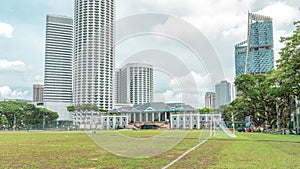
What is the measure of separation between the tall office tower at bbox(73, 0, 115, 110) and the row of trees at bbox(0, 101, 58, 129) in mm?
79219

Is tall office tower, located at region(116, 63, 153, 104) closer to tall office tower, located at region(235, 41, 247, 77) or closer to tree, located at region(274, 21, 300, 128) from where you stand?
tree, located at region(274, 21, 300, 128)

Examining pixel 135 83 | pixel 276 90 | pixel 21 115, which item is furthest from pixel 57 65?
pixel 135 83

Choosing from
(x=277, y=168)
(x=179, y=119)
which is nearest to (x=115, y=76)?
(x=277, y=168)

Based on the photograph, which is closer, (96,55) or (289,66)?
(96,55)

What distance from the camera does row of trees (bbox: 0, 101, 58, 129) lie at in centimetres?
8800

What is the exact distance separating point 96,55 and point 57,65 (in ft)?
400

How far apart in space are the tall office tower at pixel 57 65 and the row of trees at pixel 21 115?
67.5ft

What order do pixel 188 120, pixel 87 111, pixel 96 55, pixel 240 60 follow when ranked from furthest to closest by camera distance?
pixel 240 60 → pixel 188 120 → pixel 87 111 → pixel 96 55

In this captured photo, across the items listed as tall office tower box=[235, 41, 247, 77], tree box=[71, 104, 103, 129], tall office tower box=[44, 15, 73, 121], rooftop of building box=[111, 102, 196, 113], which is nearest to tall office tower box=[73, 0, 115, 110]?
tree box=[71, 104, 103, 129]

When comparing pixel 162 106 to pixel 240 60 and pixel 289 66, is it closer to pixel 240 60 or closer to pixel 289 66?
pixel 289 66

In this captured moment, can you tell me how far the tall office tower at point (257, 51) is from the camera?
5610 inches

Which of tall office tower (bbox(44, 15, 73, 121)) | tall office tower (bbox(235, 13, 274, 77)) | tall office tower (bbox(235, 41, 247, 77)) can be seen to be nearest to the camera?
tall office tower (bbox(44, 15, 73, 121))

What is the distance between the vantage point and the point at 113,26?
47.0 ft

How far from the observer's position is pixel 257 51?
15075 centimetres
